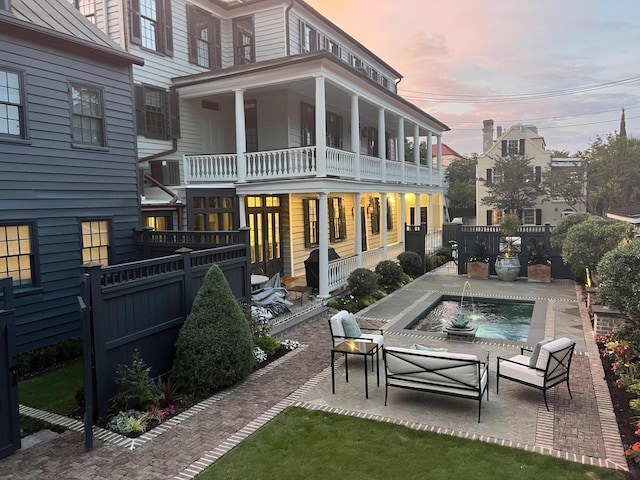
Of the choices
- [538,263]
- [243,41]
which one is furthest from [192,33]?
[538,263]

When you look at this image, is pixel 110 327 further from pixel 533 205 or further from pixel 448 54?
pixel 533 205

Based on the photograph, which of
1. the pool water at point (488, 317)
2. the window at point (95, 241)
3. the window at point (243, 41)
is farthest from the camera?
the window at point (243, 41)

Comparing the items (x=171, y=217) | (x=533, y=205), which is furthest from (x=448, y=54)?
(x=171, y=217)

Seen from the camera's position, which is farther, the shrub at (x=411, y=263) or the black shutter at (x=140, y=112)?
the shrub at (x=411, y=263)

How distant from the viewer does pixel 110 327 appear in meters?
6.46

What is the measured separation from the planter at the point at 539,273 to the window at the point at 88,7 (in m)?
17.1

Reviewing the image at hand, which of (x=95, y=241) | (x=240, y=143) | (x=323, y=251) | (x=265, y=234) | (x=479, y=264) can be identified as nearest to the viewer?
(x=95, y=241)

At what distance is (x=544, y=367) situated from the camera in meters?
6.54

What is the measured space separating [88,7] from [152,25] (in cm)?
205

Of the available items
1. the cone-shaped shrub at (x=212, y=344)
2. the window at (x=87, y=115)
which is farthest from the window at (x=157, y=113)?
the cone-shaped shrub at (x=212, y=344)

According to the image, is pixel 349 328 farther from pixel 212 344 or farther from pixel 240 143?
pixel 240 143

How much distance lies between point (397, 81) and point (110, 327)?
27113 mm

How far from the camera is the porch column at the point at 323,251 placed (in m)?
13.4

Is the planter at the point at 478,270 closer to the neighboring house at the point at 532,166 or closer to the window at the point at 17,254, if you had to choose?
the window at the point at 17,254
